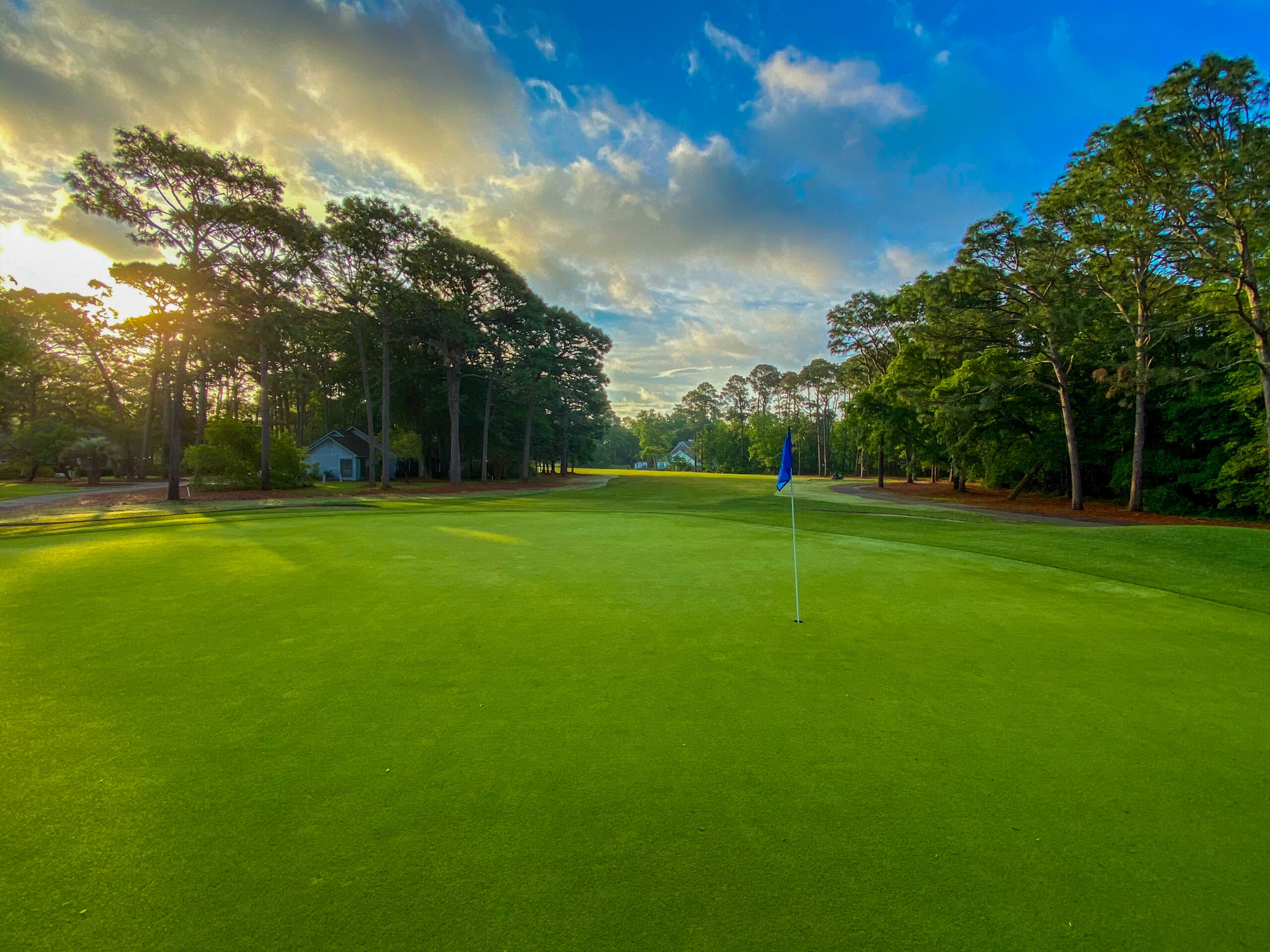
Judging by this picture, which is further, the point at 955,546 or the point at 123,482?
the point at 123,482

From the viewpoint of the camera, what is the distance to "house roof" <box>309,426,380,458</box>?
147 feet

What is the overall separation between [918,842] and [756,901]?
2.89 feet

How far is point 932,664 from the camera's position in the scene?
4.51 meters

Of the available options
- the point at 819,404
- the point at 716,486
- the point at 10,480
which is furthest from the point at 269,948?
the point at 819,404

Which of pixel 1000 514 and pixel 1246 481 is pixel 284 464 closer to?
pixel 1000 514

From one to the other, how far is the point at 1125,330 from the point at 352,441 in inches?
2012

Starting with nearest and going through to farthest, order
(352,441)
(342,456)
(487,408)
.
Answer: (487,408) < (342,456) < (352,441)

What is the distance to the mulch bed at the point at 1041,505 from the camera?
1885 cm

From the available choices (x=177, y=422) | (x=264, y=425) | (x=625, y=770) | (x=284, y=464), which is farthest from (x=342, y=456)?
(x=625, y=770)

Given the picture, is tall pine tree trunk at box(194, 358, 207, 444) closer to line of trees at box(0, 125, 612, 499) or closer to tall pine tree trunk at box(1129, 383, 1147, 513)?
line of trees at box(0, 125, 612, 499)

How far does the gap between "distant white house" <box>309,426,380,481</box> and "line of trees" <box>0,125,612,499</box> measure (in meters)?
1.84

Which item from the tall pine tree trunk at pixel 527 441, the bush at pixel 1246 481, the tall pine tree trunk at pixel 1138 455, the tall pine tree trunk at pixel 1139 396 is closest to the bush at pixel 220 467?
the tall pine tree trunk at pixel 527 441

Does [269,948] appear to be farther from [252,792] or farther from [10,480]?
[10,480]

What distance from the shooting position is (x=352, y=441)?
45.4 meters
